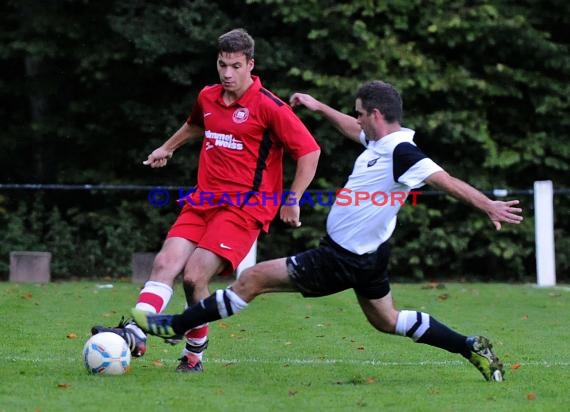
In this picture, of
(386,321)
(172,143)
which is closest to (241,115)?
(172,143)

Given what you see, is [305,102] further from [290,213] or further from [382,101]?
[382,101]

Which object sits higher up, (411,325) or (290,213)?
(290,213)

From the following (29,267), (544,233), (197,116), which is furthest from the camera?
(544,233)

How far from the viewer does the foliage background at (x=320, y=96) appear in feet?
54.1

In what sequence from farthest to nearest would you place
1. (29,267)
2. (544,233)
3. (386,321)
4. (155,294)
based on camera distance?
(544,233), (29,267), (155,294), (386,321)

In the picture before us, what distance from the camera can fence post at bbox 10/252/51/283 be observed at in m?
14.8

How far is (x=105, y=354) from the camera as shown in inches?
260

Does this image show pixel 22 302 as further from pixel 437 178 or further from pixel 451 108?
pixel 451 108

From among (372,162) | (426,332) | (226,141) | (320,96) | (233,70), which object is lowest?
(426,332)

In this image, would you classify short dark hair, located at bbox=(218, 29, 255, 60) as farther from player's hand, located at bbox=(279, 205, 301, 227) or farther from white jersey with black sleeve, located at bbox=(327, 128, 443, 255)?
white jersey with black sleeve, located at bbox=(327, 128, 443, 255)

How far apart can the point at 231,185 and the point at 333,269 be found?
0.99m

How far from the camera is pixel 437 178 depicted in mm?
6133

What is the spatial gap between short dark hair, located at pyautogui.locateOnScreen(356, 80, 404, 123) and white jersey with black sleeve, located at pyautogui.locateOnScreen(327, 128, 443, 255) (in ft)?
0.35

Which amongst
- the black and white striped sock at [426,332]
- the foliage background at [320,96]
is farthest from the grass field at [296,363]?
the foliage background at [320,96]
